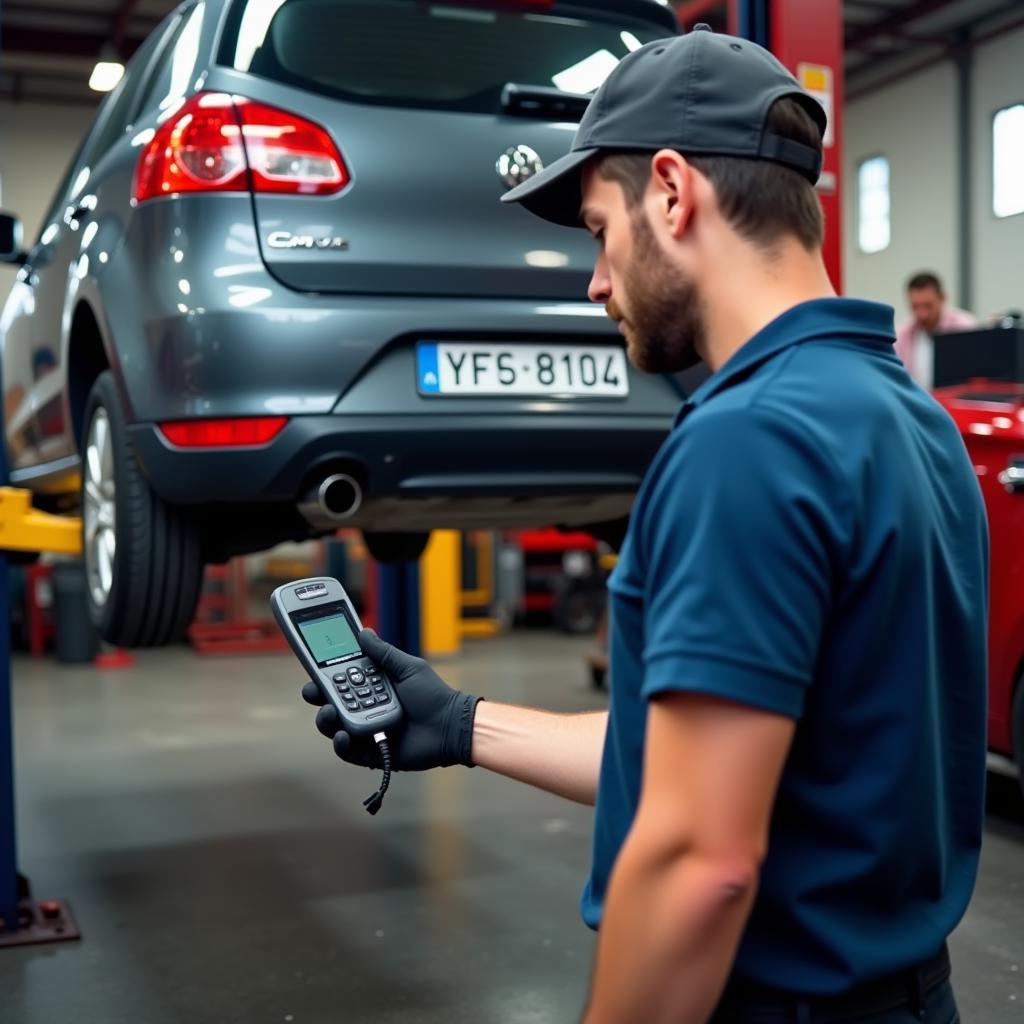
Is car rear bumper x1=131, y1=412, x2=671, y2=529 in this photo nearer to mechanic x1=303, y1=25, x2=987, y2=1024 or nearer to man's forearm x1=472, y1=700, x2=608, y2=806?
man's forearm x1=472, y1=700, x2=608, y2=806

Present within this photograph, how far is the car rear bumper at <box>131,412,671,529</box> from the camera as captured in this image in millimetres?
2492

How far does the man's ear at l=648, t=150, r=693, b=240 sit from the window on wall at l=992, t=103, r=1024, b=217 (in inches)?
85.8

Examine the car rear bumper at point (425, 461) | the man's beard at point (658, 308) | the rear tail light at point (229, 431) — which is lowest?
the car rear bumper at point (425, 461)

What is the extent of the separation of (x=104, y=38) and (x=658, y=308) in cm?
1271

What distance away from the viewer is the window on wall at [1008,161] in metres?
2.94

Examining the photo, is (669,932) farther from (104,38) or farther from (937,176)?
(104,38)

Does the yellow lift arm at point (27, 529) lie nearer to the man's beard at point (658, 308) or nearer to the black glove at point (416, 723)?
the black glove at point (416, 723)

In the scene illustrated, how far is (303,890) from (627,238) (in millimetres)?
2630

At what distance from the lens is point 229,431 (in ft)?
8.19

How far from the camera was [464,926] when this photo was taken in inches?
118

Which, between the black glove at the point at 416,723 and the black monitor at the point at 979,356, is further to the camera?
the black monitor at the point at 979,356

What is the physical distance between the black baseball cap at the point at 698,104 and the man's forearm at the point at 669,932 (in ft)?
1.68

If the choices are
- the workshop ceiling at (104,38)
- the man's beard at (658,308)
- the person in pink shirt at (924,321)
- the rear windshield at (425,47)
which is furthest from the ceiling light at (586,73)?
the person in pink shirt at (924,321)

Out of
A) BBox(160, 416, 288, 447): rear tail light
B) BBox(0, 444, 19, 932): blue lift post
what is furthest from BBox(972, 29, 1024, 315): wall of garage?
BBox(0, 444, 19, 932): blue lift post
